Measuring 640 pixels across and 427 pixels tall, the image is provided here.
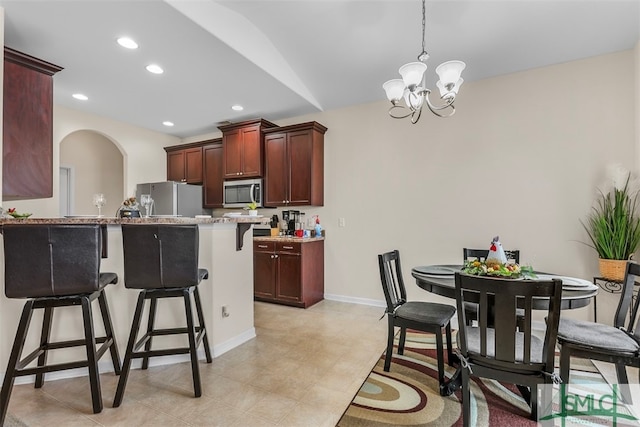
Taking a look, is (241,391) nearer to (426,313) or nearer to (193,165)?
(426,313)

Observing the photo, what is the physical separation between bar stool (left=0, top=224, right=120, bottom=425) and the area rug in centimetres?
166

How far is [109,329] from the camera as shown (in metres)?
2.09

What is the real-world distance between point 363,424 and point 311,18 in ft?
10.6

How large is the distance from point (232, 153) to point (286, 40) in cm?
202

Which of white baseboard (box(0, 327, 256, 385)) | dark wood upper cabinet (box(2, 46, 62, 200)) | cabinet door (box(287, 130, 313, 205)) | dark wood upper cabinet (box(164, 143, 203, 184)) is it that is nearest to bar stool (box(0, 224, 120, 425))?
white baseboard (box(0, 327, 256, 385))

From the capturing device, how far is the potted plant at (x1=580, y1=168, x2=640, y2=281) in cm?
261

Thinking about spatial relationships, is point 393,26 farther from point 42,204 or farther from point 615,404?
point 42,204

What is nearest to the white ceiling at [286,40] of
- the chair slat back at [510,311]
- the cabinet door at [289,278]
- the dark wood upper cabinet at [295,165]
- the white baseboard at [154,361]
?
the dark wood upper cabinet at [295,165]

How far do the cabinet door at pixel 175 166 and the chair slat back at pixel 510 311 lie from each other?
5008mm

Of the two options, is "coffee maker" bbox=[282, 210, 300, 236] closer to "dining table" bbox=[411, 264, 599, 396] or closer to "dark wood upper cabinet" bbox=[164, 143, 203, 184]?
"dark wood upper cabinet" bbox=[164, 143, 203, 184]

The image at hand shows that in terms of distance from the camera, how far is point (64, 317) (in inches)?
85.0

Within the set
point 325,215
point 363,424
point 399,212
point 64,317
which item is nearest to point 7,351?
point 64,317

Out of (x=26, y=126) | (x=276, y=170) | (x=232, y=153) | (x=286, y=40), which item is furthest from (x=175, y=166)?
(x=286, y=40)

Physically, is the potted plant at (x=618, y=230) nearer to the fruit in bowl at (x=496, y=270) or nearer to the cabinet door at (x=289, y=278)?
the fruit in bowl at (x=496, y=270)
